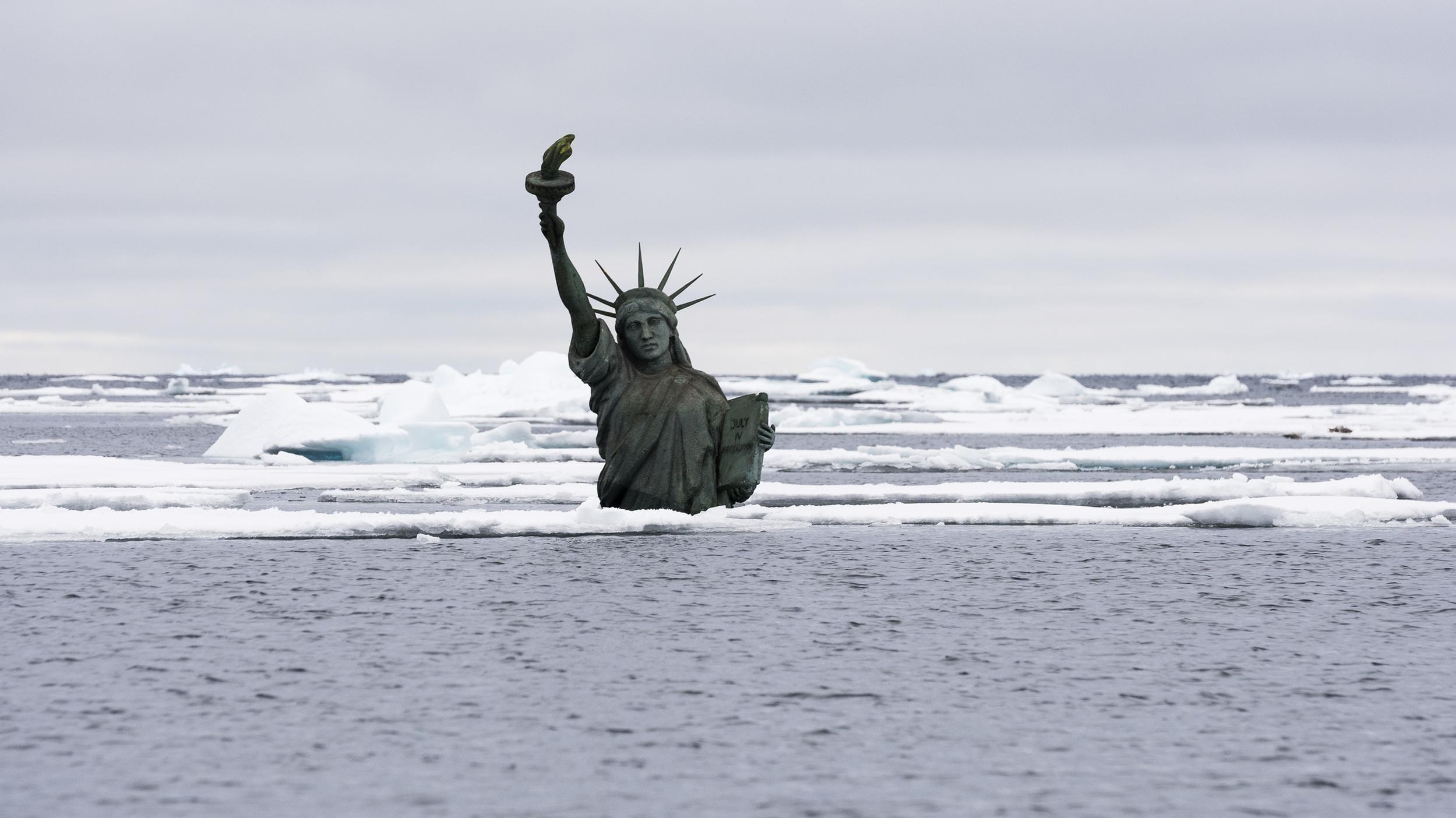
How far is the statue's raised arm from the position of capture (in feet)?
44.6

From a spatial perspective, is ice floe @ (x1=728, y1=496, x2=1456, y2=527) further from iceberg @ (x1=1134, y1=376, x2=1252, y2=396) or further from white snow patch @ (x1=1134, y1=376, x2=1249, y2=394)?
white snow patch @ (x1=1134, y1=376, x2=1249, y2=394)

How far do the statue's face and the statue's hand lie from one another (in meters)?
1.32

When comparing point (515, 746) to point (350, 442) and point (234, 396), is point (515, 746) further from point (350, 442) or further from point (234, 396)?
point (234, 396)

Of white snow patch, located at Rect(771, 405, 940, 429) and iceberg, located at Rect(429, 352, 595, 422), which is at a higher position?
iceberg, located at Rect(429, 352, 595, 422)

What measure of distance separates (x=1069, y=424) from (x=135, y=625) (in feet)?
136

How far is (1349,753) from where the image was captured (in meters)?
7.18

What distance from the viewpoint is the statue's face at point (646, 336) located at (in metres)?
15.0

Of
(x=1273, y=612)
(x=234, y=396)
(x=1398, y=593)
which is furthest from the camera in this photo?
(x=234, y=396)

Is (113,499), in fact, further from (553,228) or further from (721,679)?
(721,679)

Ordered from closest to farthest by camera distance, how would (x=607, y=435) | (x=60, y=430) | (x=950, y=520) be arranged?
(x=607, y=435) < (x=950, y=520) < (x=60, y=430)

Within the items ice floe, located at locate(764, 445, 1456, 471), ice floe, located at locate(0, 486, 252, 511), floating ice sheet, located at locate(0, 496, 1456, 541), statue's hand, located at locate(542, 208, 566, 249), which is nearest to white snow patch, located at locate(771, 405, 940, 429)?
ice floe, located at locate(764, 445, 1456, 471)

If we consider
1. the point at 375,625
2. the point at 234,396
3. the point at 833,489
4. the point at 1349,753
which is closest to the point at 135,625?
the point at 375,625

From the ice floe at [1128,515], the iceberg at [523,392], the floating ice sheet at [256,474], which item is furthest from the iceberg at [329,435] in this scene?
the iceberg at [523,392]

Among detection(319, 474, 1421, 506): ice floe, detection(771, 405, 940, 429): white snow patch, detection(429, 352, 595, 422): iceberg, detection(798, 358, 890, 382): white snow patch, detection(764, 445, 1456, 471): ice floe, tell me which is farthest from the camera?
detection(798, 358, 890, 382): white snow patch
